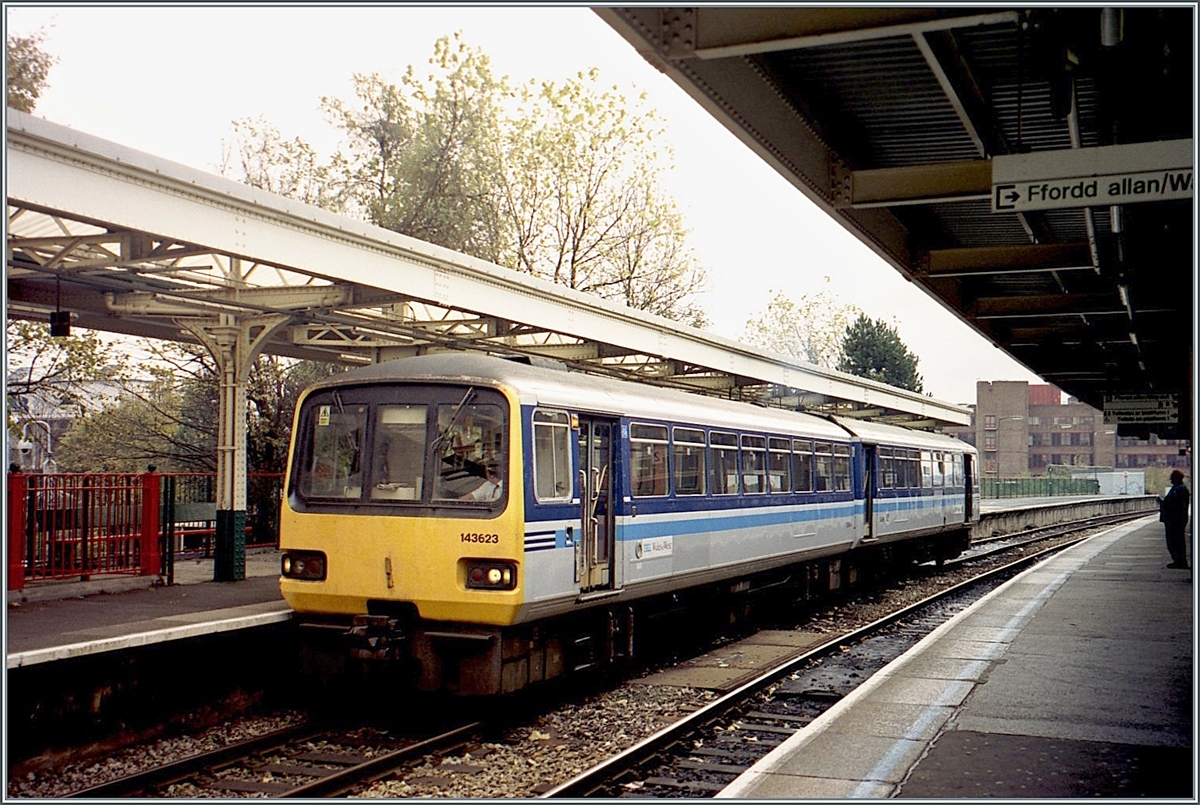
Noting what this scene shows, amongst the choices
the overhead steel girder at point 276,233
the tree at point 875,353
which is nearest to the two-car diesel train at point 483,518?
the overhead steel girder at point 276,233

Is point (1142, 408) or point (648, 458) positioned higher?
point (1142, 408)

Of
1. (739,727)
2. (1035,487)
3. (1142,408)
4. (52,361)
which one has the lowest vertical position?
(739,727)

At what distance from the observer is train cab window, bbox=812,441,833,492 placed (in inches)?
634

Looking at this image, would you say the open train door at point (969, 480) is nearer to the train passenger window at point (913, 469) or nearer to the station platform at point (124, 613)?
the train passenger window at point (913, 469)

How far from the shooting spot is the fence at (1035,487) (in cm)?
6459

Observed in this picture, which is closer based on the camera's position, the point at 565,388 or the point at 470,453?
the point at 470,453

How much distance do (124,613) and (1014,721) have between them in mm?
7642

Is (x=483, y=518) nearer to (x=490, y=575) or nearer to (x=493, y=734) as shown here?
(x=490, y=575)

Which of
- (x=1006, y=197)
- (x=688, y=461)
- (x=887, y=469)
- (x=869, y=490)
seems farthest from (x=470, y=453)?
(x=887, y=469)

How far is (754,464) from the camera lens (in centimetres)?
1373

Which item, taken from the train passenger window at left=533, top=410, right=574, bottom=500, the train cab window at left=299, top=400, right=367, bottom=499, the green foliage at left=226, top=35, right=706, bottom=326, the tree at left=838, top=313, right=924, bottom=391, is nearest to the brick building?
the tree at left=838, top=313, right=924, bottom=391

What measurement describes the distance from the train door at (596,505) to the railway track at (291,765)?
1755 mm

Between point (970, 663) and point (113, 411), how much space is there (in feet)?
62.1

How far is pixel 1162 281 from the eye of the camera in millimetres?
12445
